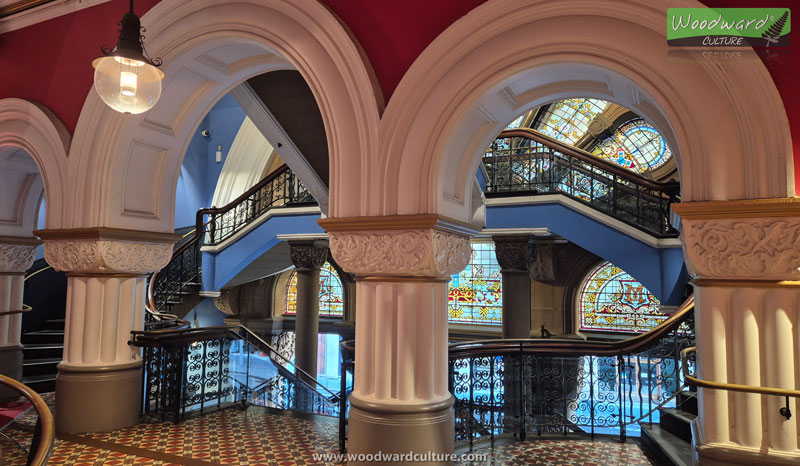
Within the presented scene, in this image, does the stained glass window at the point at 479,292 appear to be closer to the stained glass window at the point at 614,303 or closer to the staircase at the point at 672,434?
the stained glass window at the point at 614,303

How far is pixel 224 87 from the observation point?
571 centimetres

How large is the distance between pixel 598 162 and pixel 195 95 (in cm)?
551

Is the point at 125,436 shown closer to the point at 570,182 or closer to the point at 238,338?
the point at 238,338

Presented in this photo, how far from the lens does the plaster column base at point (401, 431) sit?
3879 mm

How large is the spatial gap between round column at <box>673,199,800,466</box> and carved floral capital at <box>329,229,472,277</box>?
1.56 metres

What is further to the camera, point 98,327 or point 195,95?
point 195,95

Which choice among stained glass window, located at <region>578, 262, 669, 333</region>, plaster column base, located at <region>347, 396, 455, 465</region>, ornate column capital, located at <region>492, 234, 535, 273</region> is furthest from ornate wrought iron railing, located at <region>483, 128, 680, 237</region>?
plaster column base, located at <region>347, 396, 455, 465</region>

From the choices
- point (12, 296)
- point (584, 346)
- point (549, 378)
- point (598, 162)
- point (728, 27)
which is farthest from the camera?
point (598, 162)

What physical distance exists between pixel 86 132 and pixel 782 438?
6.06m

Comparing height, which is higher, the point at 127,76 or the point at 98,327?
the point at 127,76

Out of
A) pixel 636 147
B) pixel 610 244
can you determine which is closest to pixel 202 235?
pixel 610 244

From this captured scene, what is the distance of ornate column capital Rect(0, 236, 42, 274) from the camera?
712cm

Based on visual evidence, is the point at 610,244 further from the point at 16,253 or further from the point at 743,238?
the point at 16,253

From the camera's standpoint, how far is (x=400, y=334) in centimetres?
398
